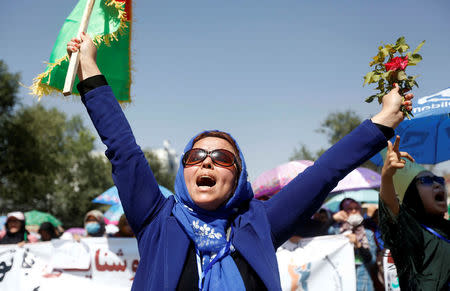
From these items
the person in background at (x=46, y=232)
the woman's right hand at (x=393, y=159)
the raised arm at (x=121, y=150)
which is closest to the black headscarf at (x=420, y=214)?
the woman's right hand at (x=393, y=159)

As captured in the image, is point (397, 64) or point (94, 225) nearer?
point (397, 64)

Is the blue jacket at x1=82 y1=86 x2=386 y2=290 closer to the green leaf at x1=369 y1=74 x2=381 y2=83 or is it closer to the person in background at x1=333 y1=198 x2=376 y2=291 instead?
the green leaf at x1=369 y1=74 x2=381 y2=83

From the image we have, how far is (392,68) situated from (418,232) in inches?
52.7

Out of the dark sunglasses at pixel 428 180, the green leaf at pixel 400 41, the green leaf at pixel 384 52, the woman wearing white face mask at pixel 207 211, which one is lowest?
the dark sunglasses at pixel 428 180

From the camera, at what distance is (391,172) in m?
2.53

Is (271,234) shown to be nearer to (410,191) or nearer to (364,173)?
(410,191)

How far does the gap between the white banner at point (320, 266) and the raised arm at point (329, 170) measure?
3309 mm

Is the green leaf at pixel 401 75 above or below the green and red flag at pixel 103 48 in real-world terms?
below

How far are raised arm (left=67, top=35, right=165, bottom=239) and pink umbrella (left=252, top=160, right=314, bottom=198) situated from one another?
5.34 m

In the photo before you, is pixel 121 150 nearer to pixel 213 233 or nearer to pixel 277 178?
pixel 213 233

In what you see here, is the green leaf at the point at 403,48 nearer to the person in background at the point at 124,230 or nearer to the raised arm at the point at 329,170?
the raised arm at the point at 329,170

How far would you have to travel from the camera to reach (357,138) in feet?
5.72

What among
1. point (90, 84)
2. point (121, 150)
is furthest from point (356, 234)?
point (90, 84)

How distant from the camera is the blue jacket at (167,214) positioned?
5.57 ft
